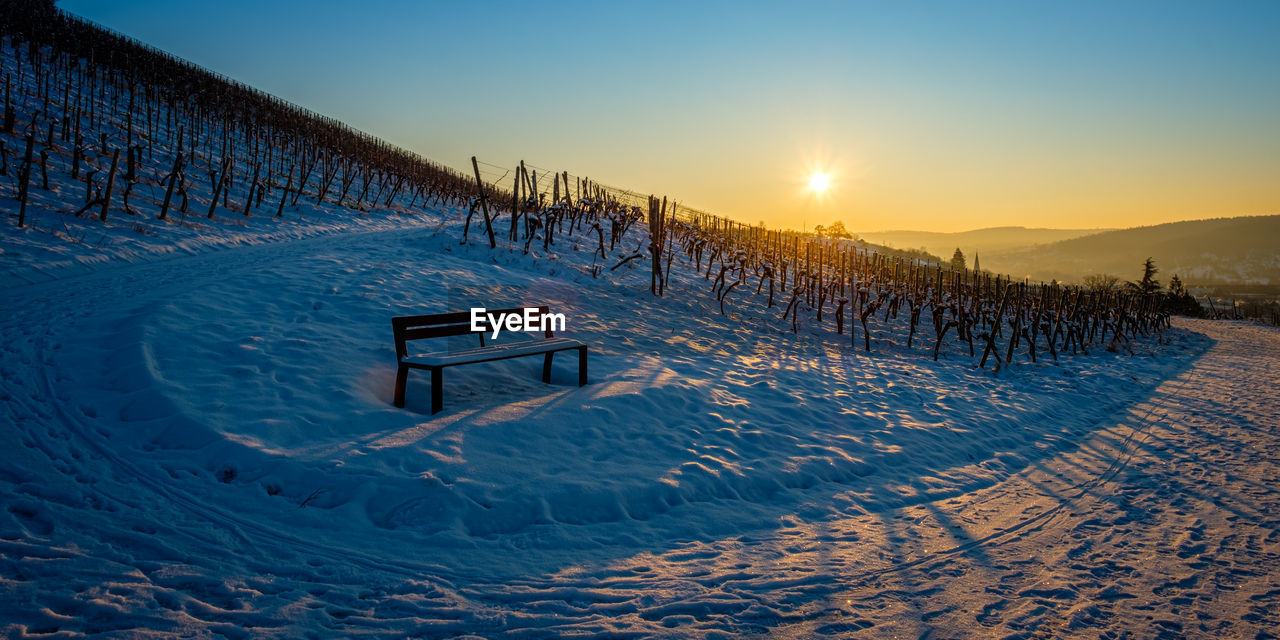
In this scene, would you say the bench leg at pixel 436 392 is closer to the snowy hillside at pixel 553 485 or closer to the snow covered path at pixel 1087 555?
the snowy hillside at pixel 553 485

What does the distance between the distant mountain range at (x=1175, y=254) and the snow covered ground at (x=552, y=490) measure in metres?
127

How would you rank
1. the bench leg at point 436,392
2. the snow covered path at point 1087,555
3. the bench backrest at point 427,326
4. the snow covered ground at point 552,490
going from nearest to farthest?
the snow covered ground at point 552,490, the snow covered path at point 1087,555, the bench leg at point 436,392, the bench backrest at point 427,326

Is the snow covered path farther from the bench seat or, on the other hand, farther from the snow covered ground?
the bench seat

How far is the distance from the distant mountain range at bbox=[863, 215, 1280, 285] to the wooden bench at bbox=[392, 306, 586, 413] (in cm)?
12879

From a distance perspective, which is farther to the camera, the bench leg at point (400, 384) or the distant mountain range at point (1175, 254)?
the distant mountain range at point (1175, 254)

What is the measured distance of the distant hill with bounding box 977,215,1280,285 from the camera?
126m

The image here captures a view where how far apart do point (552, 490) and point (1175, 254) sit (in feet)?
607

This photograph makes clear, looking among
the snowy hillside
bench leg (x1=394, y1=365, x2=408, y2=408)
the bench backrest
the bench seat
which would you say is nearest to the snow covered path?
the snowy hillside

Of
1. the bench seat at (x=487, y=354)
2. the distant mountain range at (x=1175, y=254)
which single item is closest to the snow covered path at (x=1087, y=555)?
the bench seat at (x=487, y=354)

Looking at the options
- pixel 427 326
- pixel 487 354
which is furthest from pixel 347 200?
pixel 487 354

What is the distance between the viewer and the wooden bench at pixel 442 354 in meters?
5.25

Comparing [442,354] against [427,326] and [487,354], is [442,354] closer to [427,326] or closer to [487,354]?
[487,354]

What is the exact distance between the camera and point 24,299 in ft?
23.4

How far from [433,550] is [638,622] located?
132 cm
